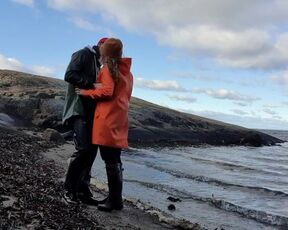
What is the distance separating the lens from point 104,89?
6.59 m

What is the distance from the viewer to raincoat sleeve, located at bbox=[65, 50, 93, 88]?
6832mm

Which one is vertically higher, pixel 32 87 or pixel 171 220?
pixel 32 87

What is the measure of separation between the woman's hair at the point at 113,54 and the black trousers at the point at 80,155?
2.72ft

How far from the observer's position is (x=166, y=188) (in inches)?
610

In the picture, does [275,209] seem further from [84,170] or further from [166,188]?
[84,170]

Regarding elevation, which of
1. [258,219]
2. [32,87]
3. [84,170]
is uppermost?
[32,87]

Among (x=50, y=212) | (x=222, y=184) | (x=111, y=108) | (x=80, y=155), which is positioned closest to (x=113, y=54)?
(x=111, y=108)

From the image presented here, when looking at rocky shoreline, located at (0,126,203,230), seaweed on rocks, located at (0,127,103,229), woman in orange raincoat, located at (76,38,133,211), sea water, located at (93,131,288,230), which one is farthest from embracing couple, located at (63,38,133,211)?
sea water, located at (93,131,288,230)

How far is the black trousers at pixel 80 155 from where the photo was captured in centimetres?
682

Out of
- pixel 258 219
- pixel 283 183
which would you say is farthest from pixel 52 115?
pixel 258 219

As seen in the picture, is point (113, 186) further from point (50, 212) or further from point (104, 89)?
point (104, 89)

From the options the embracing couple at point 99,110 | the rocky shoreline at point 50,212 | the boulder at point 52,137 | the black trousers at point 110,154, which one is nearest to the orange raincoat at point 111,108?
the embracing couple at point 99,110

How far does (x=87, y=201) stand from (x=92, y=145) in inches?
39.4

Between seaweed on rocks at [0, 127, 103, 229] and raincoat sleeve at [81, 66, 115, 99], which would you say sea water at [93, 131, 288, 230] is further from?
raincoat sleeve at [81, 66, 115, 99]
